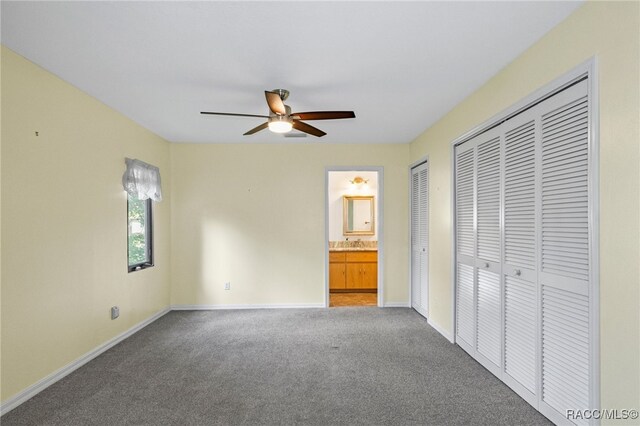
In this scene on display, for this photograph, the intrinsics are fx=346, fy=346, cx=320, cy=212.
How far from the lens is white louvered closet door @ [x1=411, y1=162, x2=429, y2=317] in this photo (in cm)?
478

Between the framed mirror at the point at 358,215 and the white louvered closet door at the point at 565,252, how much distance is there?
486cm

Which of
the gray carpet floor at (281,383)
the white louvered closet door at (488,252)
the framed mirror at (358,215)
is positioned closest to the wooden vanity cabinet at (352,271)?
the framed mirror at (358,215)

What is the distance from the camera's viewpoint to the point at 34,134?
8.91ft

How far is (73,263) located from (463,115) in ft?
13.2

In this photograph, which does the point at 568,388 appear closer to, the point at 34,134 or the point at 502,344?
the point at 502,344

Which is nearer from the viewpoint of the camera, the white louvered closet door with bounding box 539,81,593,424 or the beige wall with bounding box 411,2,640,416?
the beige wall with bounding box 411,2,640,416

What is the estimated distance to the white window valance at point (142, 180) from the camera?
13.2 feet

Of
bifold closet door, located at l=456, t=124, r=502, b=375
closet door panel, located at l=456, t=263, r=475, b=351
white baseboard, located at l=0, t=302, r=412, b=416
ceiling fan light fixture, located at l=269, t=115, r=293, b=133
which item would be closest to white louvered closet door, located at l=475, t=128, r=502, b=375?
bifold closet door, located at l=456, t=124, r=502, b=375

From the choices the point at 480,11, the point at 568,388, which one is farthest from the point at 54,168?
the point at 568,388

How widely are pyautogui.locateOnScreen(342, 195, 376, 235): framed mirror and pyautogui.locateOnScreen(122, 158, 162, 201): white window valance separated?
3720 mm

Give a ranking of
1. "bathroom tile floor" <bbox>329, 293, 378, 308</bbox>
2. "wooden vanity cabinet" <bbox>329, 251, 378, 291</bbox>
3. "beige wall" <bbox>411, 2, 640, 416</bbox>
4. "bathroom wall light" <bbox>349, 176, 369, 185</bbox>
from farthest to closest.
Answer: "bathroom wall light" <bbox>349, 176, 369, 185</bbox>, "wooden vanity cabinet" <bbox>329, 251, 378, 291</bbox>, "bathroom tile floor" <bbox>329, 293, 378, 308</bbox>, "beige wall" <bbox>411, 2, 640, 416</bbox>

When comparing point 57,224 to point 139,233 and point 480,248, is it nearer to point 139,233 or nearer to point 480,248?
point 139,233

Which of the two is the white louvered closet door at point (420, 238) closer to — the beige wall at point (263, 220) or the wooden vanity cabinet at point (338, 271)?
the beige wall at point (263, 220)

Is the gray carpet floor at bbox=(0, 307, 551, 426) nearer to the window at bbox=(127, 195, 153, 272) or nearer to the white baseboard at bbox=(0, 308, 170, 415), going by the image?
the white baseboard at bbox=(0, 308, 170, 415)
